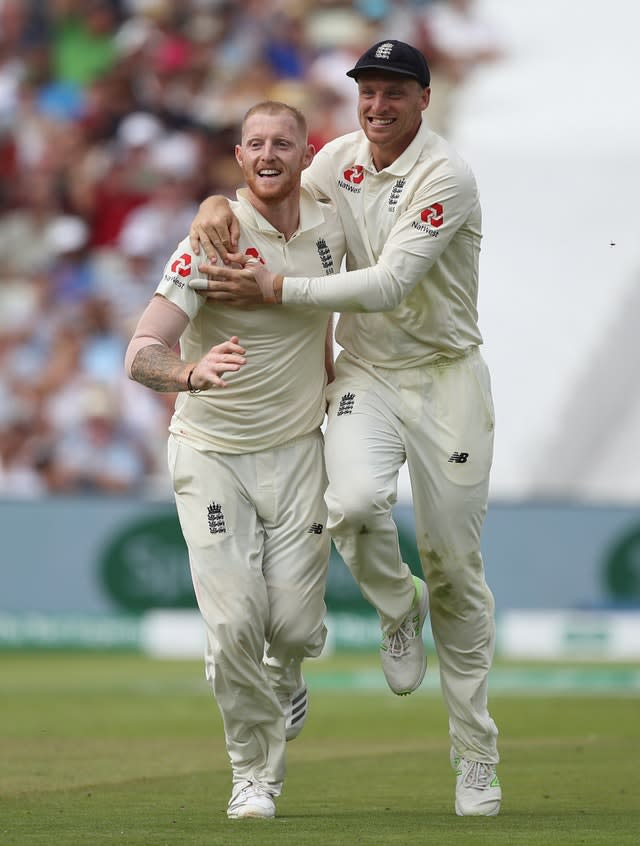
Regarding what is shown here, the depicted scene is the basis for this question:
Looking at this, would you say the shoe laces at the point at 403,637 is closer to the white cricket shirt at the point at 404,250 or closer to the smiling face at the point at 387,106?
the white cricket shirt at the point at 404,250

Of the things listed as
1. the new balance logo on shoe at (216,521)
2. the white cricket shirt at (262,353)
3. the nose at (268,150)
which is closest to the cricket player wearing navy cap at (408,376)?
the white cricket shirt at (262,353)

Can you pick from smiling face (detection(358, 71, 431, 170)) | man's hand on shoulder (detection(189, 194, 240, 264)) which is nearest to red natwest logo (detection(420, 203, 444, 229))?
smiling face (detection(358, 71, 431, 170))

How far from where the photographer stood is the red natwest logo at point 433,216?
566 cm

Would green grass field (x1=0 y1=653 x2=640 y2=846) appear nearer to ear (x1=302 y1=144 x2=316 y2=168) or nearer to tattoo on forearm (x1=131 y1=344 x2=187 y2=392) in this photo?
tattoo on forearm (x1=131 y1=344 x2=187 y2=392)

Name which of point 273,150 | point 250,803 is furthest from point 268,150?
point 250,803

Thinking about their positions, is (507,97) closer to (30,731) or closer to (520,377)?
(520,377)

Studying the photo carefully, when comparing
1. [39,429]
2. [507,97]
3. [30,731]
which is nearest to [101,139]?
[39,429]

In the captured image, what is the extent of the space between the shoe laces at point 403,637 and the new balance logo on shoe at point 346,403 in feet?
2.62

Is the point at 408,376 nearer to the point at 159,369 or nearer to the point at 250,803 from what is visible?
the point at 159,369

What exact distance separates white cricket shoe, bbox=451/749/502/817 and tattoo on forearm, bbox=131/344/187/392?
1.80 metres

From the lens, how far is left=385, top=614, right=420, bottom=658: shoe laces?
19.4 feet

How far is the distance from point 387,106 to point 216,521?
5.24 ft

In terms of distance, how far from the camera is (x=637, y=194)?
17.2 m

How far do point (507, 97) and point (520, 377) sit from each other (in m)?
3.44
